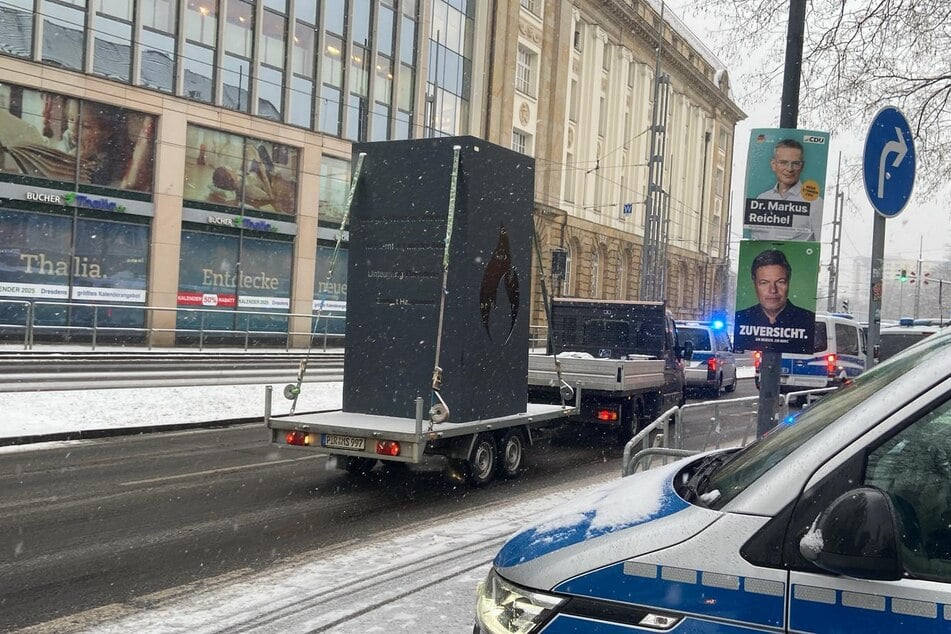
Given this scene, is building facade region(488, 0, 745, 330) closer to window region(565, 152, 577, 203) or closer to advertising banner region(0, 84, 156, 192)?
window region(565, 152, 577, 203)

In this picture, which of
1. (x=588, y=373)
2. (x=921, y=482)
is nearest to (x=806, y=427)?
(x=921, y=482)

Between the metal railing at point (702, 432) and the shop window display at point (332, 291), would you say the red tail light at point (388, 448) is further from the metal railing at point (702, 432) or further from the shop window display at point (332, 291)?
the shop window display at point (332, 291)

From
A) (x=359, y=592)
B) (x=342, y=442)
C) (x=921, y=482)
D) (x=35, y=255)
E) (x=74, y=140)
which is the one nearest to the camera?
(x=921, y=482)

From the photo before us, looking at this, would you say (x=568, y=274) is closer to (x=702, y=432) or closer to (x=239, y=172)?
(x=239, y=172)

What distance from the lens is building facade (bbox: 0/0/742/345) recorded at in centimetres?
2497

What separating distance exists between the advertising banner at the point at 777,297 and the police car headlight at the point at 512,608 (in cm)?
570

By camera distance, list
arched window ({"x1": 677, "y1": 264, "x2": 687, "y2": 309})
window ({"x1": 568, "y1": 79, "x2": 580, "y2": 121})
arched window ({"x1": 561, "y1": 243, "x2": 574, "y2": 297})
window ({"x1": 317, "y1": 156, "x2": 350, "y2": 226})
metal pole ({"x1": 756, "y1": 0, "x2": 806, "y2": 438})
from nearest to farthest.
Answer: metal pole ({"x1": 756, "y1": 0, "x2": 806, "y2": 438}) → window ({"x1": 317, "y1": 156, "x2": 350, "y2": 226}) → arched window ({"x1": 561, "y1": 243, "x2": 574, "y2": 297}) → window ({"x1": 568, "y1": 79, "x2": 580, "y2": 121}) → arched window ({"x1": 677, "y1": 264, "x2": 687, "y2": 309})

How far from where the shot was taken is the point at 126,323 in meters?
25.5

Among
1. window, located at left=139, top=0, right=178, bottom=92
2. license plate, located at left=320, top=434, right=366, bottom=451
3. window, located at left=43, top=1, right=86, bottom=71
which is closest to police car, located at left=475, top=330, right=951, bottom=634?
license plate, located at left=320, top=434, right=366, bottom=451

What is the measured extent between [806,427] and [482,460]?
747cm

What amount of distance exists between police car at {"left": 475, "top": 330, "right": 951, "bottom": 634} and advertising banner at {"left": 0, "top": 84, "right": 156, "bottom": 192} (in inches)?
1008

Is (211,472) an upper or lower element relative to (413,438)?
lower

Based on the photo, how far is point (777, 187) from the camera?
7738 mm

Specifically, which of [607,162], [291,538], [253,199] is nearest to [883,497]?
[291,538]
